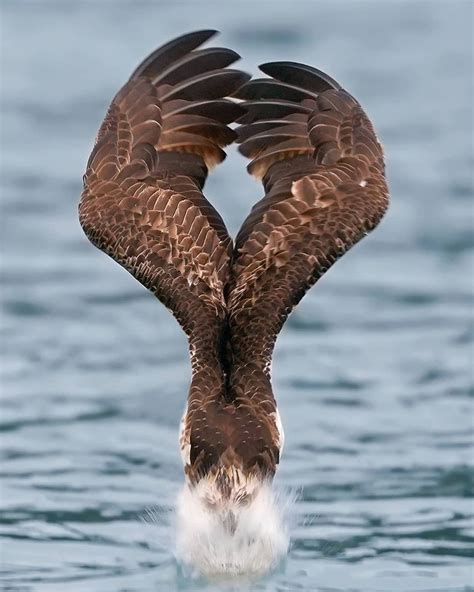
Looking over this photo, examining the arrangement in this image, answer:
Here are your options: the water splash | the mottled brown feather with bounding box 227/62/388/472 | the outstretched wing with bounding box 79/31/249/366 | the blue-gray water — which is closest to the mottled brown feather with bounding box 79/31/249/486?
the outstretched wing with bounding box 79/31/249/366

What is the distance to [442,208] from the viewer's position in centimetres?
2381

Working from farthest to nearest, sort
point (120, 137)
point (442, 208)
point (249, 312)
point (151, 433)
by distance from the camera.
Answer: point (442, 208), point (151, 433), point (120, 137), point (249, 312)

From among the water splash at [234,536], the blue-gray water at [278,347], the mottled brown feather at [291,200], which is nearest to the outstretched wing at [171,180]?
the mottled brown feather at [291,200]

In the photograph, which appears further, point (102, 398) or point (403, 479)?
point (102, 398)

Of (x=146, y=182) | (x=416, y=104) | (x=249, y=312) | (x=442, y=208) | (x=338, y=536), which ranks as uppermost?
(x=416, y=104)

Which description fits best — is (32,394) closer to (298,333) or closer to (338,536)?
(298,333)

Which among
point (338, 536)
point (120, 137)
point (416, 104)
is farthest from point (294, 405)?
point (416, 104)

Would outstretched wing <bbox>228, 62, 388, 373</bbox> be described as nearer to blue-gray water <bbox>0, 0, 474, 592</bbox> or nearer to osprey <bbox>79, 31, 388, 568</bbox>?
osprey <bbox>79, 31, 388, 568</bbox>

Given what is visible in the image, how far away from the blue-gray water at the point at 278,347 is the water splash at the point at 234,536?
0.46 metres

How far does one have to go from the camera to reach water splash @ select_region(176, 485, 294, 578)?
40.8 ft

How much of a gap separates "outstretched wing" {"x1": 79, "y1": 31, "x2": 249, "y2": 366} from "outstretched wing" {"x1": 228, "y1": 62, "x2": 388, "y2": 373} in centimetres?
18

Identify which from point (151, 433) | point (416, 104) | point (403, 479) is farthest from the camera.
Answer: point (416, 104)

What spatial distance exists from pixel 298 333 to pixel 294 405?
6.30 feet

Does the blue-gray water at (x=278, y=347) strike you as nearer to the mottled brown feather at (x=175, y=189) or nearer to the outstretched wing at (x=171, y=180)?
the mottled brown feather at (x=175, y=189)
